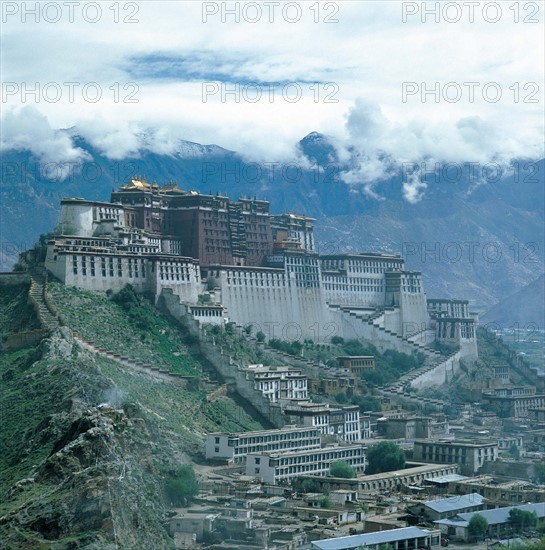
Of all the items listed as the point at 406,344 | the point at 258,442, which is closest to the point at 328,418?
the point at 258,442

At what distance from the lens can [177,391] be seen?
9094 centimetres

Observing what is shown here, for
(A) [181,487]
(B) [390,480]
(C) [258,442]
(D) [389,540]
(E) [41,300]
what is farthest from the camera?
(E) [41,300]

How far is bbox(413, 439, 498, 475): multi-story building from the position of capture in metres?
91.4

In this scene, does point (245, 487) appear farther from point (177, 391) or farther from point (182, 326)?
point (182, 326)

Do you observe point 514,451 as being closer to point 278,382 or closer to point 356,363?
point 278,382

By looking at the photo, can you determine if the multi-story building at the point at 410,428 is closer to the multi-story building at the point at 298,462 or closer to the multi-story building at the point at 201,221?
the multi-story building at the point at 298,462

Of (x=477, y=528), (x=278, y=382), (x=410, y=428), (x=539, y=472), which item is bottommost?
(x=477, y=528)

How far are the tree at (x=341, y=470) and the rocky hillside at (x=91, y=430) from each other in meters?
6.89

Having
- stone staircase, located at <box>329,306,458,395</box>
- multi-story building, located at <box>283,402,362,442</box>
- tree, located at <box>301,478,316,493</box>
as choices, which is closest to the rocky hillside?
multi-story building, located at <box>283,402,362,442</box>

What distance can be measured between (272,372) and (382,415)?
8.50 meters

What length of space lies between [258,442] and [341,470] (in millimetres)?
4578

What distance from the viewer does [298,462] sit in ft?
279

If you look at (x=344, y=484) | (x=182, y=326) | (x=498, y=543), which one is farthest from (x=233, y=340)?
(x=498, y=543)

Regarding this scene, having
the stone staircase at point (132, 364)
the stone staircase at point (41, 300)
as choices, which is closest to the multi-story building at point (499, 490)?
the stone staircase at point (132, 364)
